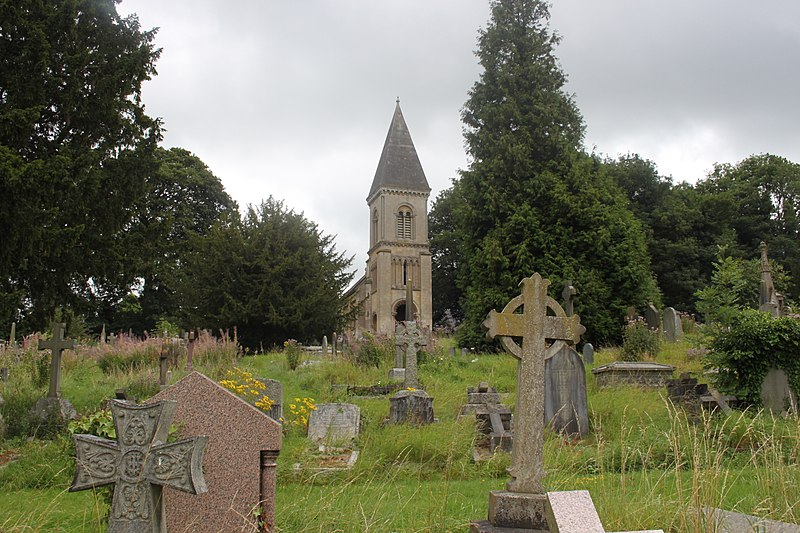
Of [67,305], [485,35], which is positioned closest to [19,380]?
[67,305]

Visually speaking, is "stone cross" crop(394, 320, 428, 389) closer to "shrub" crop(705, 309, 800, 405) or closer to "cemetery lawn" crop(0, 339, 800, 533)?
"cemetery lawn" crop(0, 339, 800, 533)

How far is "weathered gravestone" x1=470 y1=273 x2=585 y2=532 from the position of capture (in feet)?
15.4

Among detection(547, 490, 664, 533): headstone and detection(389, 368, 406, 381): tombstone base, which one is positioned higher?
detection(547, 490, 664, 533): headstone

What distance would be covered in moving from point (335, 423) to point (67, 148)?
5.92 m

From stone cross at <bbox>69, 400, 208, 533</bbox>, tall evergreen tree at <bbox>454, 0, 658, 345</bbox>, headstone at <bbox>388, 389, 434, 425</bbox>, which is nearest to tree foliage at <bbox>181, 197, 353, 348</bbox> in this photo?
tall evergreen tree at <bbox>454, 0, 658, 345</bbox>

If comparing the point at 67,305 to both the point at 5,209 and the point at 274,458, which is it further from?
the point at 274,458

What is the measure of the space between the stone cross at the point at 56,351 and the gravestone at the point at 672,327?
15646 millimetres

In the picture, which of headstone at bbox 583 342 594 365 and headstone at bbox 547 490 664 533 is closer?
headstone at bbox 547 490 664 533

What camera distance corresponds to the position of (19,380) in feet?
41.1

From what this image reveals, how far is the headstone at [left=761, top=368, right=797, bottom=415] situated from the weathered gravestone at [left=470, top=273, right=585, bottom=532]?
17.9 feet

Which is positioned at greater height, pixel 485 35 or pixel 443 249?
pixel 485 35

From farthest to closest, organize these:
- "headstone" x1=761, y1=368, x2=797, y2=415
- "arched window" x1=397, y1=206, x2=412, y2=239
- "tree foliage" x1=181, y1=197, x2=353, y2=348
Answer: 1. "arched window" x1=397, y1=206, x2=412, y2=239
2. "tree foliage" x1=181, y1=197, x2=353, y2=348
3. "headstone" x1=761, y1=368, x2=797, y2=415

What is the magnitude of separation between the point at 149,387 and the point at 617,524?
9.77 m

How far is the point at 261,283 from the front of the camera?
24062 millimetres
